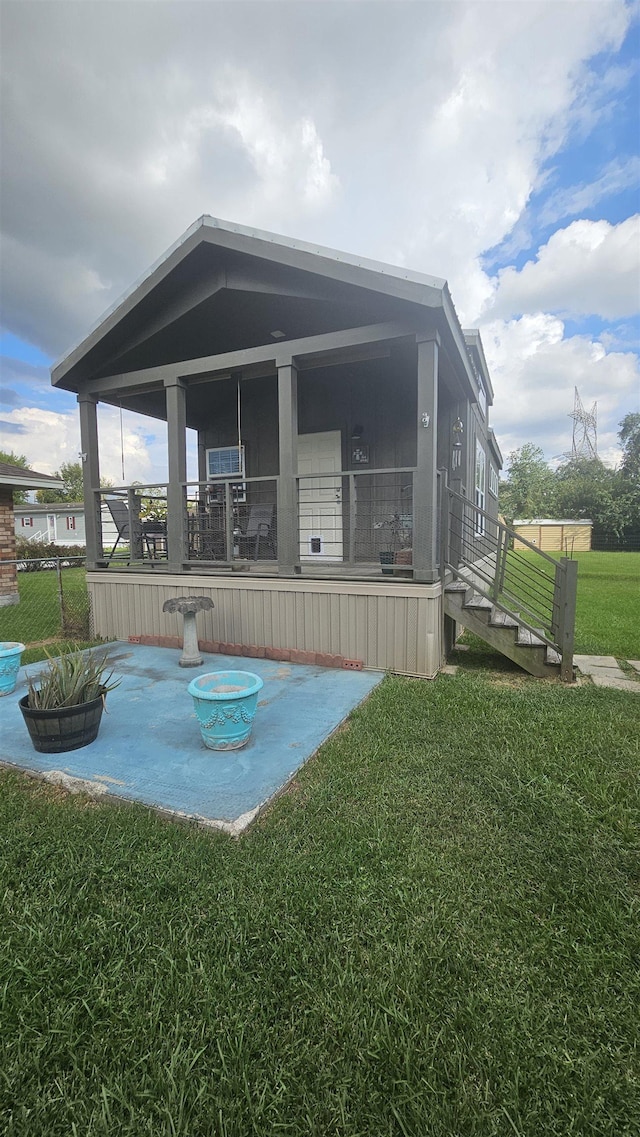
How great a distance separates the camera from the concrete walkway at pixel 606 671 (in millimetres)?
4488

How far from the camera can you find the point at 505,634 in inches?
189

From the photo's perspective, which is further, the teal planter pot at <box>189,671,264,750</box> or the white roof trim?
the white roof trim

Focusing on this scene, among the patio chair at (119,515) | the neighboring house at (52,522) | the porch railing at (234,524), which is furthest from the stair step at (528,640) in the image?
the neighboring house at (52,522)

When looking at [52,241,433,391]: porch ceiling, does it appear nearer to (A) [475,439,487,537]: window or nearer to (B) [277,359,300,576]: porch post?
(B) [277,359,300,576]: porch post

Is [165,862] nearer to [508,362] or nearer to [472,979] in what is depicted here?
[472,979]

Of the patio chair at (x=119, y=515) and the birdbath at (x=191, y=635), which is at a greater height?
the patio chair at (x=119, y=515)

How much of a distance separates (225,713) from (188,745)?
45 cm

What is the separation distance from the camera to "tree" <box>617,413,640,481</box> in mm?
35125

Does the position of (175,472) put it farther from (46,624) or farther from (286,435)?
(46,624)

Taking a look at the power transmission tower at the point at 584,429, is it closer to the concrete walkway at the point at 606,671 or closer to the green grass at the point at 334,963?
the concrete walkway at the point at 606,671

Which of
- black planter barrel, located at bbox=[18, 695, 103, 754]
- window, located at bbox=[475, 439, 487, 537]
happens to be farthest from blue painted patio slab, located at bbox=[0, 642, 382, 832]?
window, located at bbox=[475, 439, 487, 537]

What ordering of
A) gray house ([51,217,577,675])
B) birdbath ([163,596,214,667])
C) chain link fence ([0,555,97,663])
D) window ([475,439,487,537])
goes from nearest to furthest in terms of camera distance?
gray house ([51,217,577,675]) < birdbath ([163,596,214,667]) < chain link fence ([0,555,97,663]) < window ([475,439,487,537])

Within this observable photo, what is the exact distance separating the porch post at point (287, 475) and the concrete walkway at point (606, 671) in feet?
10.4

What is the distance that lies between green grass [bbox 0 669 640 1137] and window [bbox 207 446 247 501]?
5445 millimetres
